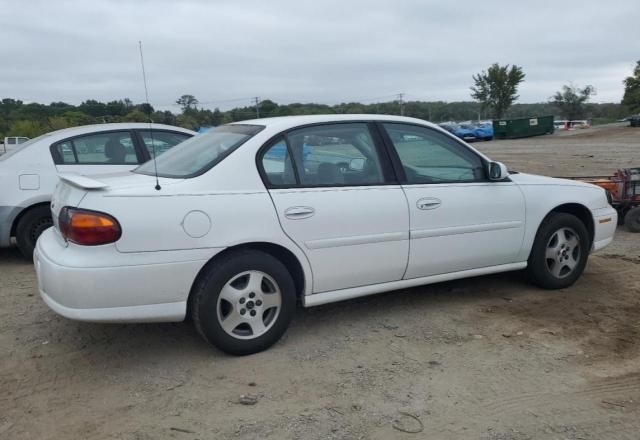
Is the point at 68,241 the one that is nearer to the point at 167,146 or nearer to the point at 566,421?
the point at 566,421

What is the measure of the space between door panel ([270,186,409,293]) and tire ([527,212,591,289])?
142cm

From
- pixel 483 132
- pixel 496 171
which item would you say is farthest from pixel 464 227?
pixel 483 132

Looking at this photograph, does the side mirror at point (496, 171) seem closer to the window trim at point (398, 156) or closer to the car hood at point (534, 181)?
the window trim at point (398, 156)

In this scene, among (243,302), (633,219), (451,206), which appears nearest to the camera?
(243,302)

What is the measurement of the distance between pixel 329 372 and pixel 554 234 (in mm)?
2549

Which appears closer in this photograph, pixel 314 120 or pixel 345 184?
pixel 345 184

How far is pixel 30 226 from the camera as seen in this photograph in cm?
620

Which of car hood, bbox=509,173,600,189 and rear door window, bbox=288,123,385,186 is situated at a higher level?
rear door window, bbox=288,123,385,186

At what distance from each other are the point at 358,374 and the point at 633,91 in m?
65.5

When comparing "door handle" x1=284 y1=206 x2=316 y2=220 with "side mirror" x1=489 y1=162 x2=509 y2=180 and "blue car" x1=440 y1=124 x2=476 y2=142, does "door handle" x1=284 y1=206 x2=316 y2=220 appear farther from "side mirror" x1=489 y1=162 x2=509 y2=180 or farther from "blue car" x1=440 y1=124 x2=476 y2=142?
"blue car" x1=440 y1=124 x2=476 y2=142

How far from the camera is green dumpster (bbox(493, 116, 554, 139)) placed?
43.9m

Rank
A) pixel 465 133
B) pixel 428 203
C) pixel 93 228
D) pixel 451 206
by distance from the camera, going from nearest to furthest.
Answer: pixel 93 228 < pixel 428 203 < pixel 451 206 < pixel 465 133

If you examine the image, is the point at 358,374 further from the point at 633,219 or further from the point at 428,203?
the point at 633,219

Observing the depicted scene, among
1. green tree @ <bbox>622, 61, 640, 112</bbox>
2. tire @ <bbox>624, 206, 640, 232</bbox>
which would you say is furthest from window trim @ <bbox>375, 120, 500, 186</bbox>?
green tree @ <bbox>622, 61, 640, 112</bbox>
